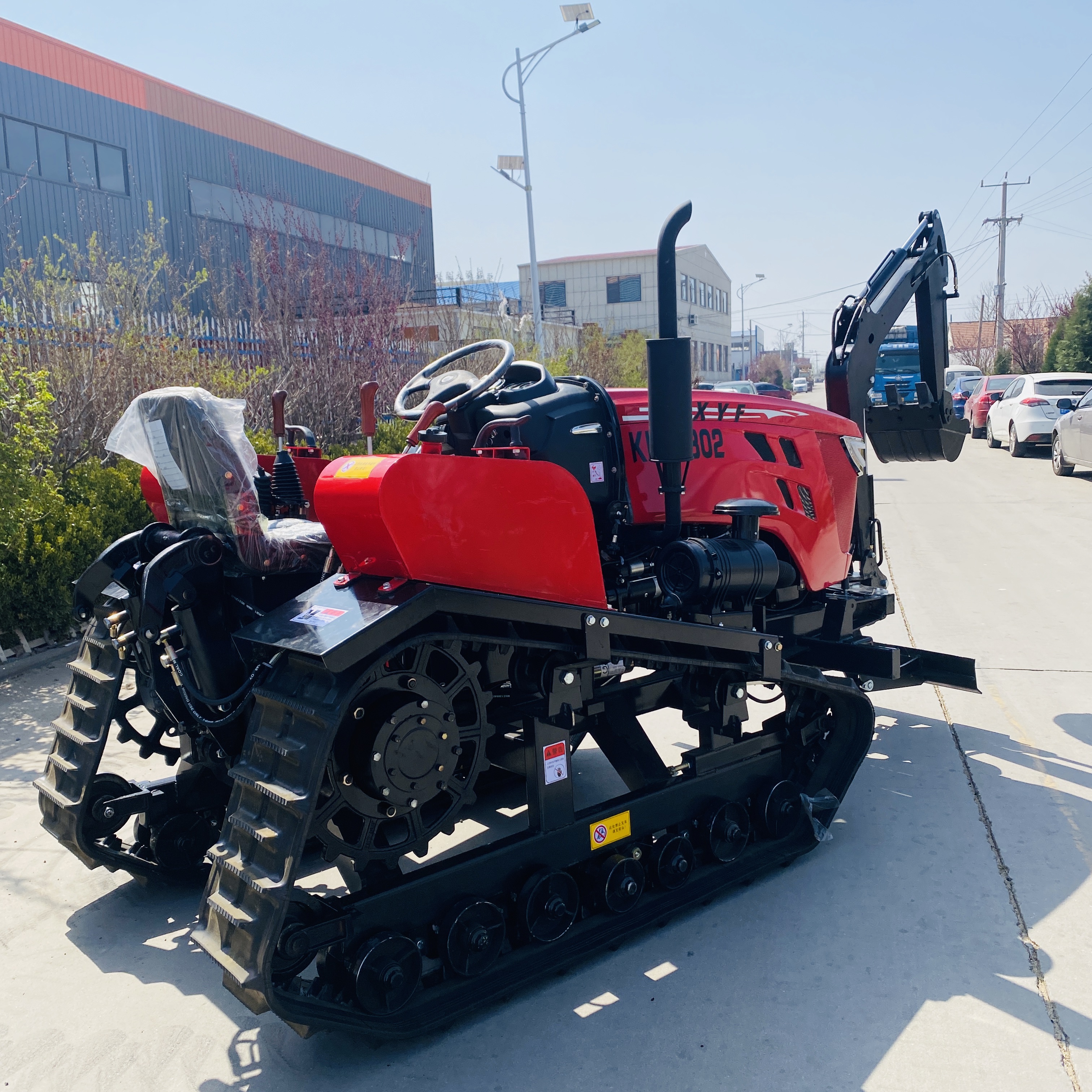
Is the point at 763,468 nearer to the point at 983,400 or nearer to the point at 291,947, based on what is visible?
the point at 291,947

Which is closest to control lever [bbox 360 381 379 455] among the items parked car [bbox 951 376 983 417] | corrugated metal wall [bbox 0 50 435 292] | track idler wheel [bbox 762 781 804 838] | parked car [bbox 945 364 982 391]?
track idler wheel [bbox 762 781 804 838]

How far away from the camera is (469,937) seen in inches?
124

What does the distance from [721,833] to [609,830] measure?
1.95 ft

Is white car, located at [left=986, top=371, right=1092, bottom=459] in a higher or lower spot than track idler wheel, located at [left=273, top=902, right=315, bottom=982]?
higher

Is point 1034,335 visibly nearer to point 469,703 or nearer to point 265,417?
point 265,417

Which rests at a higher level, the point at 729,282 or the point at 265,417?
the point at 729,282

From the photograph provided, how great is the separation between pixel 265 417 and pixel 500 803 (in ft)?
26.6

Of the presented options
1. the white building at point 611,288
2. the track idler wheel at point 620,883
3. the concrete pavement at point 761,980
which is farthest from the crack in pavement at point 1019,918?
the white building at point 611,288

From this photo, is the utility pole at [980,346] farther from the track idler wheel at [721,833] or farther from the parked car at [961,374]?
the track idler wheel at [721,833]

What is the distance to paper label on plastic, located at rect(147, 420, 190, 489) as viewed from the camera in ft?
11.6

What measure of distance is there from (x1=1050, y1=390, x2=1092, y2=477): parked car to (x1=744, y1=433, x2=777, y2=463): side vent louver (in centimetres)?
1215

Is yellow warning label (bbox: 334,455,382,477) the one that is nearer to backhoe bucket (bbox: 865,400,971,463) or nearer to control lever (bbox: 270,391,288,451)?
control lever (bbox: 270,391,288,451)

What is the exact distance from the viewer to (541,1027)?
3.11m

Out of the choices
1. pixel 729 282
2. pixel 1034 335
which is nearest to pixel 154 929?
pixel 1034 335
